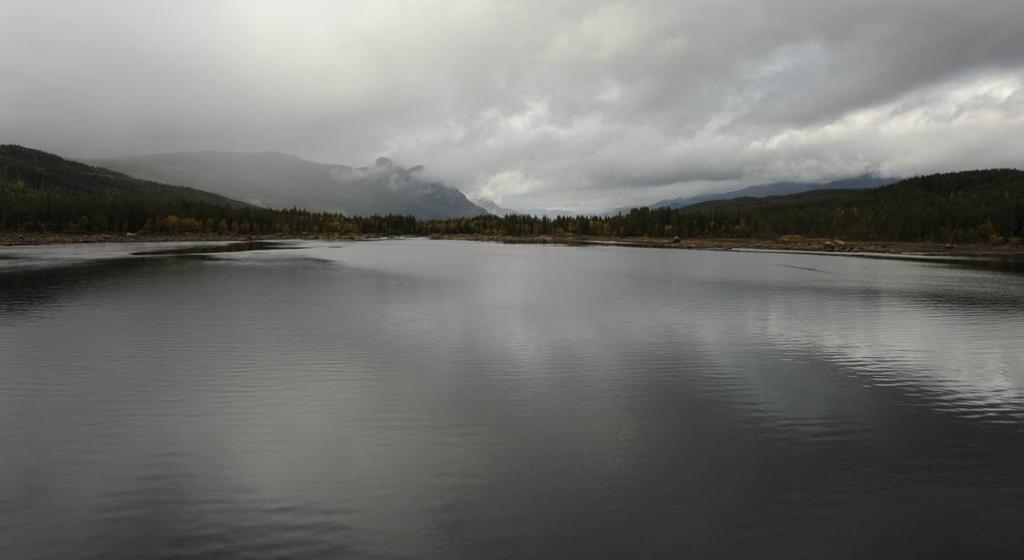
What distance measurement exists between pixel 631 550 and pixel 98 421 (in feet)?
59.5

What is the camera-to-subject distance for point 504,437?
19047mm

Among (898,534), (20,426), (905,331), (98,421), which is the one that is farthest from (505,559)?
(905,331)

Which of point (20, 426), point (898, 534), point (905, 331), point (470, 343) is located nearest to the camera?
point (898, 534)

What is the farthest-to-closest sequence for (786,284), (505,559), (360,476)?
(786,284) → (360,476) → (505,559)

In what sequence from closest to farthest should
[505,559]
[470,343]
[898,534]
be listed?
1. [505,559]
2. [898,534]
3. [470,343]

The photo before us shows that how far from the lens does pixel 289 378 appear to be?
26.3 m

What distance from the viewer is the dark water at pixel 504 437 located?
1313cm

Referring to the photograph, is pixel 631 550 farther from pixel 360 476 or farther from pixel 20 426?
pixel 20 426

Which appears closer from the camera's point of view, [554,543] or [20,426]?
[554,543]

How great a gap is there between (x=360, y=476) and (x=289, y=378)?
1178 centimetres

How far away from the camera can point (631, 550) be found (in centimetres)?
1245

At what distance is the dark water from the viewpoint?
13133 millimetres

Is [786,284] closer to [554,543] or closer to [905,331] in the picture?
[905,331]

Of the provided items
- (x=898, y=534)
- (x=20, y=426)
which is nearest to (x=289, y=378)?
(x=20, y=426)
